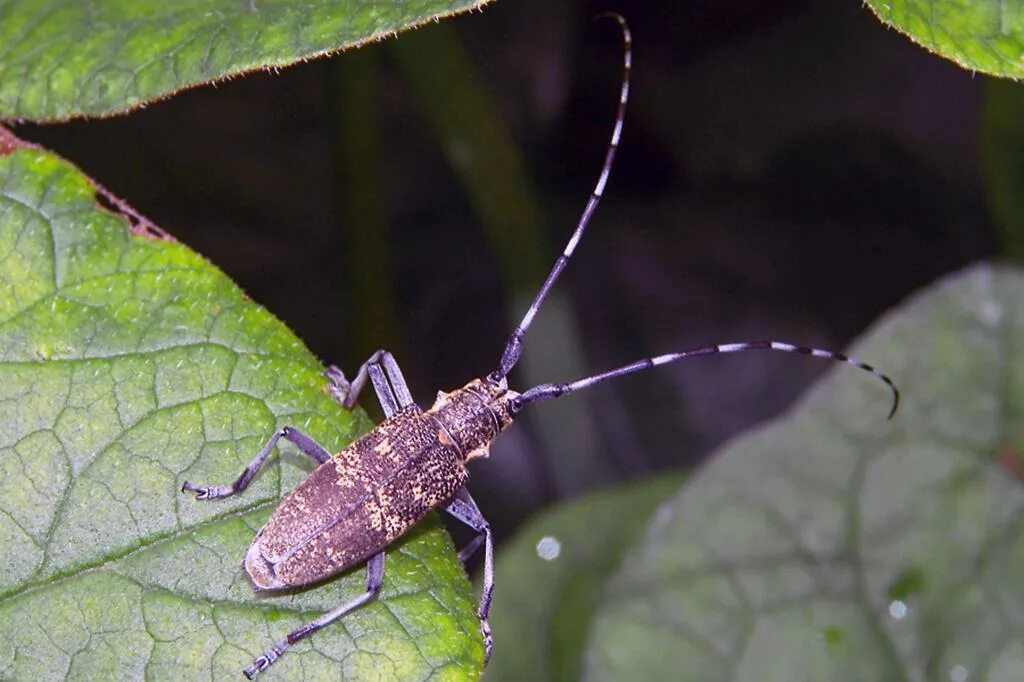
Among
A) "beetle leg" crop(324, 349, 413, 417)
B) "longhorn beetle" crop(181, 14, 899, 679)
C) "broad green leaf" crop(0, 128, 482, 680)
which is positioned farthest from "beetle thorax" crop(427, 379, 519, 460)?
"broad green leaf" crop(0, 128, 482, 680)

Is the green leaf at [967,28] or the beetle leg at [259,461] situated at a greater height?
the green leaf at [967,28]

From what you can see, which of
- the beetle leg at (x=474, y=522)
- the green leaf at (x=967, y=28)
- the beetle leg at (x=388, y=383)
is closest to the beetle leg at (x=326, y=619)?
the beetle leg at (x=474, y=522)

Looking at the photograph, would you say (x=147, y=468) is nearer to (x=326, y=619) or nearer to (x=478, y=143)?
(x=326, y=619)

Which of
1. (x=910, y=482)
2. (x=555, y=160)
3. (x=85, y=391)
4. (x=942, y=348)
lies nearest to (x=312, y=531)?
(x=85, y=391)

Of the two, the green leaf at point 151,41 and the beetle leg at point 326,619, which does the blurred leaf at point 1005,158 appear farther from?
the beetle leg at point 326,619

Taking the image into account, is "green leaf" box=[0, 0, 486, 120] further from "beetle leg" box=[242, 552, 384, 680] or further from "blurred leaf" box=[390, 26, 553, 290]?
"blurred leaf" box=[390, 26, 553, 290]

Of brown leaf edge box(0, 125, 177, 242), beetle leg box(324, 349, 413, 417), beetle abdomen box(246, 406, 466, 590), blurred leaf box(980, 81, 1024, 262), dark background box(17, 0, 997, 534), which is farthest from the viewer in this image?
dark background box(17, 0, 997, 534)
